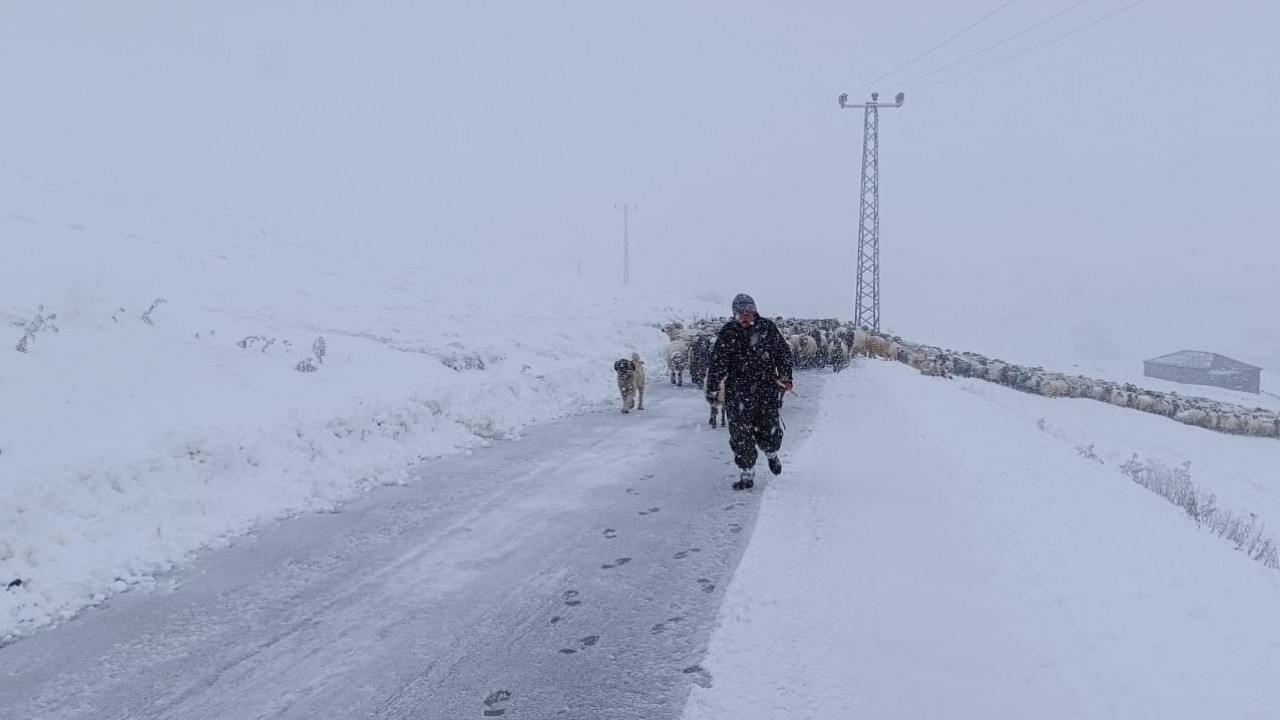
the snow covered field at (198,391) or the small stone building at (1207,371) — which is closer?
the snow covered field at (198,391)

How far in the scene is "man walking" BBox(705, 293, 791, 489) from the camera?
25.2 feet

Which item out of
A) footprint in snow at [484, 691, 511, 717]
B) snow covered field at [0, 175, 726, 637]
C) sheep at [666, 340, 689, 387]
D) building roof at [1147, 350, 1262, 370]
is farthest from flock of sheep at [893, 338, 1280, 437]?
building roof at [1147, 350, 1262, 370]

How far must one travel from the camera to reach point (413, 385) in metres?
12.5

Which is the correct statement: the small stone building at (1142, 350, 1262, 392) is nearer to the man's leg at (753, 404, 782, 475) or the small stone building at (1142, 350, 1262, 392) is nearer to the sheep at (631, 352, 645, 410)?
the sheep at (631, 352, 645, 410)

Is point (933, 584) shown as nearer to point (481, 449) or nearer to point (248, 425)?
point (481, 449)

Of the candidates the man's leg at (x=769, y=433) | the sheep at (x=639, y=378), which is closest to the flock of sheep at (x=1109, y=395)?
the sheep at (x=639, y=378)

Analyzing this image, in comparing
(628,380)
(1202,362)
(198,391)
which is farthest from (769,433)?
(1202,362)

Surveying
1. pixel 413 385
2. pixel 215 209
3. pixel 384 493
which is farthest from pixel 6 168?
pixel 384 493

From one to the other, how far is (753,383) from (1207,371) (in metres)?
72.6

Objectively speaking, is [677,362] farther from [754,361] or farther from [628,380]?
[754,361]

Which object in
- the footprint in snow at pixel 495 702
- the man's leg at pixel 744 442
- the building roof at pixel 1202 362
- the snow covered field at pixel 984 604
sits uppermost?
the building roof at pixel 1202 362

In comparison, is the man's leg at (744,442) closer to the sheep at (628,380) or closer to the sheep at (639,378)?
the sheep at (628,380)

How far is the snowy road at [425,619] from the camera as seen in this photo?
355 cm

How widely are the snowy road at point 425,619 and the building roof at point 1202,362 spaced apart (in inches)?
2916
